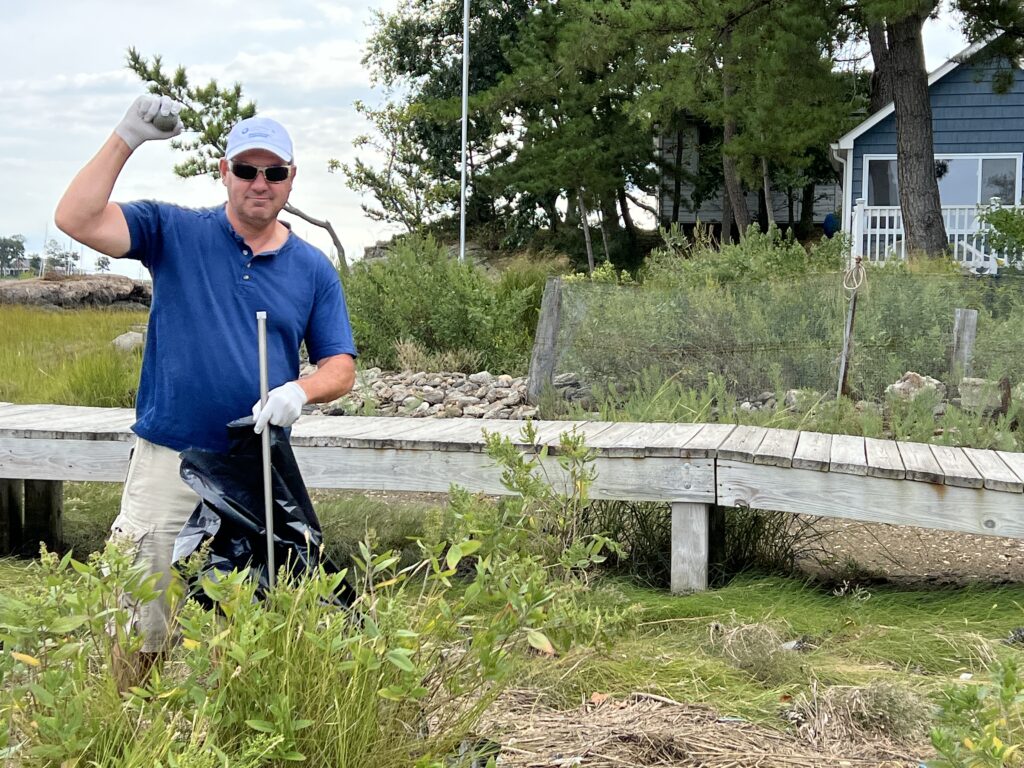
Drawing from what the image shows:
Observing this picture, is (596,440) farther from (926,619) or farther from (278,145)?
(278,145)

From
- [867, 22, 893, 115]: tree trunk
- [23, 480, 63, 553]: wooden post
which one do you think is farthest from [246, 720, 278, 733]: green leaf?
[867, 22, 893, 115]: tree trunk

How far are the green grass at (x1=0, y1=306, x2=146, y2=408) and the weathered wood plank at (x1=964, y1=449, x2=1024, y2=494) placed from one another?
20.4 ft

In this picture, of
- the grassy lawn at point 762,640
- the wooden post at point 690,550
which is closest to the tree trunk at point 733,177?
the wooden post at point 690,550

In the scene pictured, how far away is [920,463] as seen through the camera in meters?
4.52

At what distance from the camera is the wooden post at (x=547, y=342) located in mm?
8141

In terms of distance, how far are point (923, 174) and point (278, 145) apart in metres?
14.2

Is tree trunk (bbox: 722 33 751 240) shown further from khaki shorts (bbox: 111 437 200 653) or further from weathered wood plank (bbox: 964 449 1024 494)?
khaki shorts (bbox: 111 437 200 653)

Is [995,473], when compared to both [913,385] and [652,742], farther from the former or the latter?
[913,385]

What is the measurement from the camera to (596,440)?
4777 mm

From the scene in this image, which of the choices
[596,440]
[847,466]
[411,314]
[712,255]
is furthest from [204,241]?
[712,255]

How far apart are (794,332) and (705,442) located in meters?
3.35

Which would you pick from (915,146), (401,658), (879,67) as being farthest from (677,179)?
(401,658)

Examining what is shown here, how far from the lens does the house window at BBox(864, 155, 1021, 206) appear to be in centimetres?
2214

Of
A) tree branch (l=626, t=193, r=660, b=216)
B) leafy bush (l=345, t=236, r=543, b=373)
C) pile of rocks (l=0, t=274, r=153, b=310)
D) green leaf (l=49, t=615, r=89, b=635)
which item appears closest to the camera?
green leaf (l=49, t=615, r=89, b=635)
